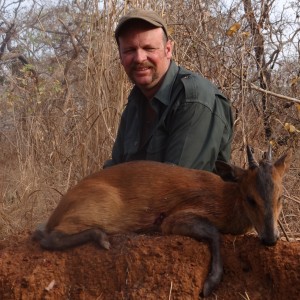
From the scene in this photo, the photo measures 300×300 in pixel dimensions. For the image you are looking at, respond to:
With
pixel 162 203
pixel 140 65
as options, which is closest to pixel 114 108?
pixel 140 65

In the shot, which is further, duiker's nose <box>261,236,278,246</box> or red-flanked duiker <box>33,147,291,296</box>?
red-flanked duiker <box>33,147,291,296</box>

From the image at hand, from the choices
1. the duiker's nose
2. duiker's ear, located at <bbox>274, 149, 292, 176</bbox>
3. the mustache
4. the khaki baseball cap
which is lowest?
the duiker's nose

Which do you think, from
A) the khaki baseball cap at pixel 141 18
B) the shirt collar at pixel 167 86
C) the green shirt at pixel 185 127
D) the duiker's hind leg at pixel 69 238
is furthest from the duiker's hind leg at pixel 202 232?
the khaki baseball cap at pixel 141 18

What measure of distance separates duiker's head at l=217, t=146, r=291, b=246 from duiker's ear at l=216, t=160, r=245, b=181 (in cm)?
9

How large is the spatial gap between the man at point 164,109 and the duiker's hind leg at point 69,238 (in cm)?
A: 106

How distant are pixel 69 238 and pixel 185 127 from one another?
1351 mm

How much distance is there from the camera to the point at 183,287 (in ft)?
12.3

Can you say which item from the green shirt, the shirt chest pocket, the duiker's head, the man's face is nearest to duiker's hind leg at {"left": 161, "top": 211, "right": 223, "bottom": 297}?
the duiker's head

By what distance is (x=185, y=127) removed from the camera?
5.03 metres

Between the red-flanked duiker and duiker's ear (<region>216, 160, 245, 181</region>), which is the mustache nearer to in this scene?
the red-flanked duiker

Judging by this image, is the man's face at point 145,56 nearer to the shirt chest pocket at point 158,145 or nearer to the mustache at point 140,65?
the mustache at point 140,65

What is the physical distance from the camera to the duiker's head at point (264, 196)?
379 cm

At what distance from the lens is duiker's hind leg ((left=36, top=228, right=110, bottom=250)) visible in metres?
4.26

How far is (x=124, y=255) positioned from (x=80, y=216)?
74 centimetres
